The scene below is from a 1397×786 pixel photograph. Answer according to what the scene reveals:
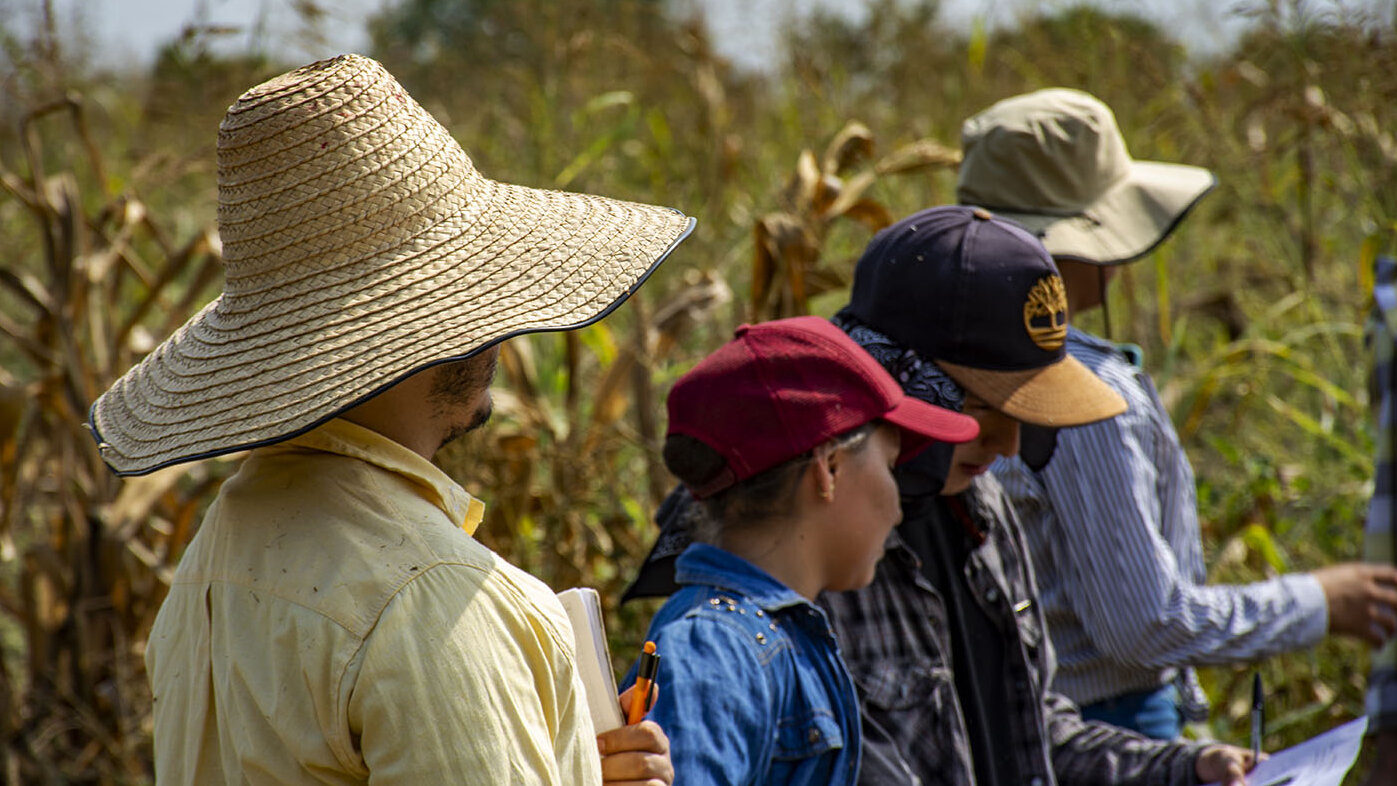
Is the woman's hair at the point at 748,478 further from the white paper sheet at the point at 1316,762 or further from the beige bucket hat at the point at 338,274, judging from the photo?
the white paper sheet at the point at 1316,762

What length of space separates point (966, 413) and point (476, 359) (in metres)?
1.00

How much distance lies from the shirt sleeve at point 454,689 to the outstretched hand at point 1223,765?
1283 millimetres

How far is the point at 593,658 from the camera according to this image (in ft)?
4.49

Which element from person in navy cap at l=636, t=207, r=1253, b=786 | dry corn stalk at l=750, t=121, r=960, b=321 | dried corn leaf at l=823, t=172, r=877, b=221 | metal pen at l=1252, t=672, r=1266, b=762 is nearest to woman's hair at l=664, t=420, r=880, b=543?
person in navy cap at l=636, t=207, r=1253, b=786

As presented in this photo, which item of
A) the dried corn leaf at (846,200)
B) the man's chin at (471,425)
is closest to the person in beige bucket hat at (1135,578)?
the dried corn leaf at (846,200)

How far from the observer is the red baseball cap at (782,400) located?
177cm

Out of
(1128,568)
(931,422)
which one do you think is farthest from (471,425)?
(1128,568)

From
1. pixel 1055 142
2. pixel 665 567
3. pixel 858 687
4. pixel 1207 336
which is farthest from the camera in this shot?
pixel 1207 336

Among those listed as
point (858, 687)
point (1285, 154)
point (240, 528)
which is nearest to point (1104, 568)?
point (858, 687)

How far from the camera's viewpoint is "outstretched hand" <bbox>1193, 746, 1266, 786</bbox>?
2.00 m

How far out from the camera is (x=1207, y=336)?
16.4ft

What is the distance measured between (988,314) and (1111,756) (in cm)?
76

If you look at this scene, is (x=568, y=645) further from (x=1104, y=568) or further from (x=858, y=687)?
(x=1104, y=568)

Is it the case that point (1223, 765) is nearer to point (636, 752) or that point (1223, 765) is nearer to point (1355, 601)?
point (1355, 601)
